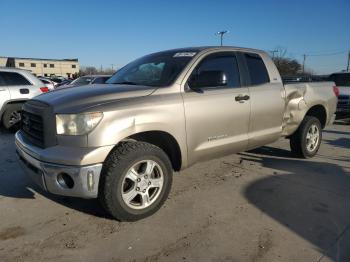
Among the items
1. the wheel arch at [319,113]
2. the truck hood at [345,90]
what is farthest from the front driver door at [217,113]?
the truck hood at [345,90]

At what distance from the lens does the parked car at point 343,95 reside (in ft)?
40.4

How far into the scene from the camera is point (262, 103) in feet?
16.3

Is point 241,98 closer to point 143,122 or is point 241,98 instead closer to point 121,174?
point 143,122

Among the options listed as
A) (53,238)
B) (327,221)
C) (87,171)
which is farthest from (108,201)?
(327,221)

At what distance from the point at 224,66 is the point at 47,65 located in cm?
9476

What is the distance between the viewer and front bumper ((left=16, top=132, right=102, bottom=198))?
10.6 feet

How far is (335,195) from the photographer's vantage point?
14.7 feet

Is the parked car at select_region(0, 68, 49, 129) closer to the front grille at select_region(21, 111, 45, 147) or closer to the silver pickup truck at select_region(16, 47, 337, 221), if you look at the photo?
the silver pickup truck at select_region(16, 47, 337, 221)

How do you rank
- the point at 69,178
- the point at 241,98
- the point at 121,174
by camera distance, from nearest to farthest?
1. the point at 69,178
2. the point at 121,174
3. the point at 241,98

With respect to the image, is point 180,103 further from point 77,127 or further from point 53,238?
point 53,238

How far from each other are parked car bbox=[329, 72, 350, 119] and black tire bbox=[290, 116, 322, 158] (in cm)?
686

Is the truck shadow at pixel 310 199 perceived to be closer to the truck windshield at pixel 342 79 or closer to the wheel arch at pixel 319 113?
the wheel arch at pixel 319 113

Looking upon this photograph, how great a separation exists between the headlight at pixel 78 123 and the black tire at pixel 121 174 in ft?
1.17

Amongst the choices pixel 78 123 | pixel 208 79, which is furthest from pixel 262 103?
pixel 78 123
